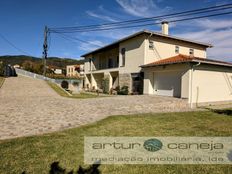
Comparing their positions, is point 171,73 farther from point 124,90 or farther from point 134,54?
point 124,90

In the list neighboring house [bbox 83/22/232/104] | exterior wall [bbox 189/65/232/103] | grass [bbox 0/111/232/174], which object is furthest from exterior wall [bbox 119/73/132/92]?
grass [bbox 0/111/232/174]

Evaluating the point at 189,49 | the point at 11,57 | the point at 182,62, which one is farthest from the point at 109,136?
the point at 11,57

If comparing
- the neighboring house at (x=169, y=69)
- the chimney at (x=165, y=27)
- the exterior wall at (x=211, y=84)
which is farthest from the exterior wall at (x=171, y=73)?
the chimney at (x=165, y=27)

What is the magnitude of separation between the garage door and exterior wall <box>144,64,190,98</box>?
7.9 inches

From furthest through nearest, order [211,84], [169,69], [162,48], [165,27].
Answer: [165,27] < [162,48] < [211,84] < [169,69]

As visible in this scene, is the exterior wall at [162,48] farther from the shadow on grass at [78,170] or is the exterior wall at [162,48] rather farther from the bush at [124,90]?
the shadow on grass at [78,170]

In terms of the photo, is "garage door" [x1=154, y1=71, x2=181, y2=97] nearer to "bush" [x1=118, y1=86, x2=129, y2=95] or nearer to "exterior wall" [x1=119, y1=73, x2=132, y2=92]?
"exterior wall" [x1=119, y1=73, x2=132, y2=92]

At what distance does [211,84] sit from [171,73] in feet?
11.1

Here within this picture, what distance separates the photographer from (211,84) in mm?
15938

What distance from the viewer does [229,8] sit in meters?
11.3

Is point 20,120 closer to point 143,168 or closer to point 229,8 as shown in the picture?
point 143,168

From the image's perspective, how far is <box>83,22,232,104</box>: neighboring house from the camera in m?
14.4

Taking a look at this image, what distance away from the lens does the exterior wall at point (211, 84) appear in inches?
572

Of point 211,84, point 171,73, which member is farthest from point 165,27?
point 211,84
